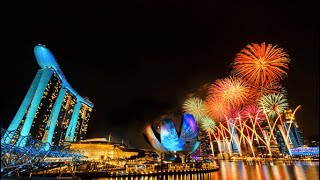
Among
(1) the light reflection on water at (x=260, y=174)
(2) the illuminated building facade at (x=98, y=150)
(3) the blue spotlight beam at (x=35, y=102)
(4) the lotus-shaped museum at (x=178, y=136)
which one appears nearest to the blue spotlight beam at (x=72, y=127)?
(2) the illuminated building facade at (x=98, y=150)

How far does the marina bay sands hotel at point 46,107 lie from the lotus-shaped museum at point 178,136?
24323 mm

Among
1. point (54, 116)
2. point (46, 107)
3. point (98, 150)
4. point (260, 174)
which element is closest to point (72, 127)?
point (54, 116)

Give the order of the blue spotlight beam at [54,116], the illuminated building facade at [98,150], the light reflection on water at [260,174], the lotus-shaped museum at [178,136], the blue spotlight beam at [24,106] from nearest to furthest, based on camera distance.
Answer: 1. the light reflection on water at [260,174]
2. the lotus-shaped museum at [178,136]
3. the blue spotlight beam at [24,106]
4. the blue spotlight beam at [54,116]
5. the illuminated building facade at [98,150]

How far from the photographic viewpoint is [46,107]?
211 ft

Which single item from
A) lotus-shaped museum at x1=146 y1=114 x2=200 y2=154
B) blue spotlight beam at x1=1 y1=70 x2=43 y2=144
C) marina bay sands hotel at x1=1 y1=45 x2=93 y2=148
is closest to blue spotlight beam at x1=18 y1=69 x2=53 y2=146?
marina bay sands hotel at x1=1 y1=45 x2=93 y2=148

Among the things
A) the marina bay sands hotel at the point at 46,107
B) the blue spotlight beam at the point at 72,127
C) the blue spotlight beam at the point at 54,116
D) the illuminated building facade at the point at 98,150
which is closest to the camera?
the marina bay sands hotel at the point at 46,107

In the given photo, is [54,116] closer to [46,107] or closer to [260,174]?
[46,107]

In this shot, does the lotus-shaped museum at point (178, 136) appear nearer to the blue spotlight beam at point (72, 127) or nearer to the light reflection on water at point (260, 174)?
the light reflection on water at point (260, 174)

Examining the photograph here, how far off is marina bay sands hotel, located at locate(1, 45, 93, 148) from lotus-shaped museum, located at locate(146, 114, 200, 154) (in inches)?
958

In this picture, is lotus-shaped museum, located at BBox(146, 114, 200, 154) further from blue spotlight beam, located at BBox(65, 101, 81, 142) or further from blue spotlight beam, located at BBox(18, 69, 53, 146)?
blue spotlight beam, located at BBox(65, 101, 81, 142)

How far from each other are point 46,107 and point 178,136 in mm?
47546

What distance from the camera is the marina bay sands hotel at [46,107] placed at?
50.7 meters

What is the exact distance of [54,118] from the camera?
66.3m

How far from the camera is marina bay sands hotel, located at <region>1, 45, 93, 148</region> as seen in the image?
166 ft
